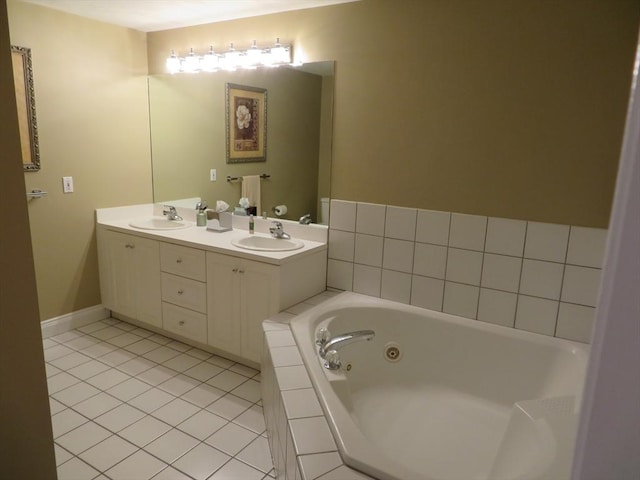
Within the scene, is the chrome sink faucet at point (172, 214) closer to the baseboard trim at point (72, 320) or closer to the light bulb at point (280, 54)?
the baseboard trim at point (72, 320)

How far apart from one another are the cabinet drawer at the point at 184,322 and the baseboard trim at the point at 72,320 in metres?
0.72

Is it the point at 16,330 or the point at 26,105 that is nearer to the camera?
the point at 16,330

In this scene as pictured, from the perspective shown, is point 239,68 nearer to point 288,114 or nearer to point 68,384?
point 288,114

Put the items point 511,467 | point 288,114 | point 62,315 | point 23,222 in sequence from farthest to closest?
point 62,315
point 288,114
point 511,467
point 23,222

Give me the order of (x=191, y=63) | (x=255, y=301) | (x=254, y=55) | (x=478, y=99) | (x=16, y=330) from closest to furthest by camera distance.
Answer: (x=16, y=330) < (x=478, y=99) < (x=255, y=301) < (x=254, y=55) < (x=191, y=63)

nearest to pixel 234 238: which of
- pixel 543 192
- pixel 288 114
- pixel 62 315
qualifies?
pixel 288 114

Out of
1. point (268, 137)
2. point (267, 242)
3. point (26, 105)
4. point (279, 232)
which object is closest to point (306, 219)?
point (279, 232)

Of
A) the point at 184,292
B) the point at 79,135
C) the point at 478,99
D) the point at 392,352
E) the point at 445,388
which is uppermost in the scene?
the point at 478,99

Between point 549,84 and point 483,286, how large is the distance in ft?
3.38

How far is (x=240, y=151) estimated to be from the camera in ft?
10.4

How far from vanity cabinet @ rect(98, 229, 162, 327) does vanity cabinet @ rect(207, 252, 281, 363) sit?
1.77 ft

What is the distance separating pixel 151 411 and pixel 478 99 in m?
2.34

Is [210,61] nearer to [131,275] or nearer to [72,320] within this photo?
[131,275]

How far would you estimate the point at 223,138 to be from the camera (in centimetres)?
321
